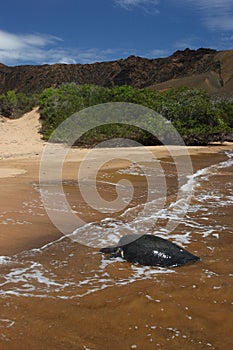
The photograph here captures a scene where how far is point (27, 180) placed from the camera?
8.66 metres

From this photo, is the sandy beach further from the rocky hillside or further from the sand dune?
the rocky hillside

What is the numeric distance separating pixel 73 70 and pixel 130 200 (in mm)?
77783

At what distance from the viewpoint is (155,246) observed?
4418mm

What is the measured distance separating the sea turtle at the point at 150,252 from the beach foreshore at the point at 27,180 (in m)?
1.00

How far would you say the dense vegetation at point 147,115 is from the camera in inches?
772

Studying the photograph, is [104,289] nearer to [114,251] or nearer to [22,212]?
[114,251]

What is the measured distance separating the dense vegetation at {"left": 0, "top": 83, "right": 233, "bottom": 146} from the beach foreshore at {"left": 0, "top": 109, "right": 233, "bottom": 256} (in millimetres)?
1842

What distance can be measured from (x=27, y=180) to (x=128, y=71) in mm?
77542

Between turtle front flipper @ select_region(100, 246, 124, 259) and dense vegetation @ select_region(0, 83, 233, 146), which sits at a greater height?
dense vegetation @ select_region(0, 83, 233, 146)

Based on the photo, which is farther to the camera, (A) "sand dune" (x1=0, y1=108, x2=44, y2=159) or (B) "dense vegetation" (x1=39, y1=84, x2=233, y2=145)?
(B) "dense vegetation" (x1=39, y1=84, x2=233, y2=145)

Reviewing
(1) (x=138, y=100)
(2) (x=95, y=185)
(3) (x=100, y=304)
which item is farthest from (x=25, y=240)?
(1) (x=138, y=100)

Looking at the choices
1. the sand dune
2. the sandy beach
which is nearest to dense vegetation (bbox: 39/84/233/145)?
the sand dune

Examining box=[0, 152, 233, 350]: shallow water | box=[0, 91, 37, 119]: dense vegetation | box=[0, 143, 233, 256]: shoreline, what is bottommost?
box=[0, 152, 233, 350]: shallow water

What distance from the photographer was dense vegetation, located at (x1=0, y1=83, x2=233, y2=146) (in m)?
19.6
